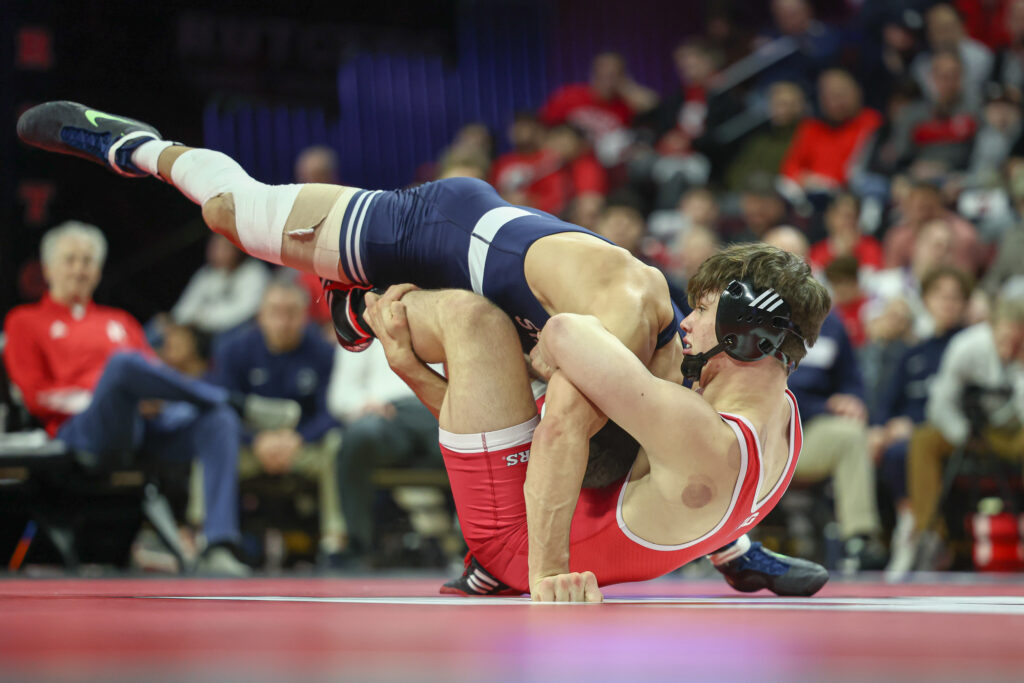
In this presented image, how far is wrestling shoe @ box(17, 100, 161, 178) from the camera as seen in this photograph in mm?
3182

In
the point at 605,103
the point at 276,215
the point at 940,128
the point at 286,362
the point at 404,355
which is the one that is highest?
the point at 605,103

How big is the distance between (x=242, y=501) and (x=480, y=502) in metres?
3.41

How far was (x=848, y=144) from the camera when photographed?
7793mm

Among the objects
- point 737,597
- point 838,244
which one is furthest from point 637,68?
point 737,597

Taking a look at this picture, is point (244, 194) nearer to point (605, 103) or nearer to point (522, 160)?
point (522, 160)

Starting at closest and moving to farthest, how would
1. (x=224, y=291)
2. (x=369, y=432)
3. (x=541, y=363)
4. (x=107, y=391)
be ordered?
(x=541, y=363)
(x=107, y=391)
(x=369, y=432)
(x=224, y=291)

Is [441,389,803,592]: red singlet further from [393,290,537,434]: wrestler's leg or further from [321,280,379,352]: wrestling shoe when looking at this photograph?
[321,280,379,352]: wrestling shoe

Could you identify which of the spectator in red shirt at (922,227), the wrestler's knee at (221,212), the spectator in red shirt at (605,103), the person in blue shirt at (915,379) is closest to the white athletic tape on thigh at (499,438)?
the wrestler's knee at (221,212)

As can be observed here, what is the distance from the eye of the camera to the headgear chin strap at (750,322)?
7.64ft

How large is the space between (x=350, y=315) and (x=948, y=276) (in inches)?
130

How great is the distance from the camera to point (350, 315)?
2.93m

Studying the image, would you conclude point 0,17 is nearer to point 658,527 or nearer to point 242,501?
point 242,501

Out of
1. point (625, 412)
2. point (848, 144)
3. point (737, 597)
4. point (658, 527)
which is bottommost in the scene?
point (737, 597)

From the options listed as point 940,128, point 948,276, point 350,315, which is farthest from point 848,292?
point 350,315
